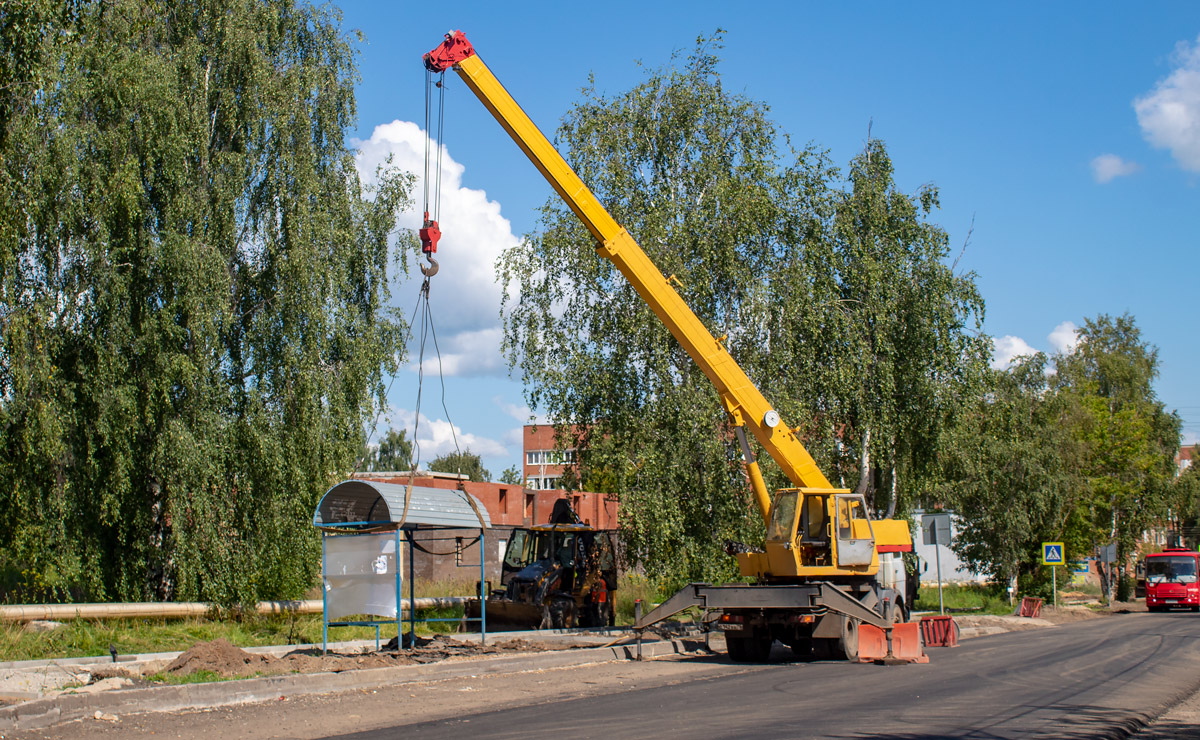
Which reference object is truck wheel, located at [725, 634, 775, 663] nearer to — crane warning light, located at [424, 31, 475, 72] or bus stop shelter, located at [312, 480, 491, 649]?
bus stop shelter, located at [312, 480, 491, 649]

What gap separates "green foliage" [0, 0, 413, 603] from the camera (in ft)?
59.0

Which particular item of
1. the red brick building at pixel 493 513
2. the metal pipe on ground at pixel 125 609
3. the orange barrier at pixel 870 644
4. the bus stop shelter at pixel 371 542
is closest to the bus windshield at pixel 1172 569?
the red brick building at pixel 493 513

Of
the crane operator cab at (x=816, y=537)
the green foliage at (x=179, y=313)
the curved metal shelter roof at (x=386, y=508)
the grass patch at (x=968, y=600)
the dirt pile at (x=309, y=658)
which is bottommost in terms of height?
the grass patch at (x=968, y=600)

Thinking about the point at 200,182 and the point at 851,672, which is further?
the point at 200,182

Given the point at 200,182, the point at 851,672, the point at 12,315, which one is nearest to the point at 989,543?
the point at 851,672

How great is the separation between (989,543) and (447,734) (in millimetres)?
35150

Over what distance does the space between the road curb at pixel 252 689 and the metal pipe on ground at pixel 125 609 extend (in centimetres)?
653

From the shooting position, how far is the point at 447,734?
29.8ft

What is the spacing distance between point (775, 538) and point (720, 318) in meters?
9.11

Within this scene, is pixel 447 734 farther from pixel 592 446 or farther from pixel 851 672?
pixel 592 446

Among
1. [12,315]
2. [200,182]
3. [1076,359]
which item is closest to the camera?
[12,315]

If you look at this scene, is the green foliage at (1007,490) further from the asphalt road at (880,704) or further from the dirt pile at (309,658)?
the dirt pile at (309,658)

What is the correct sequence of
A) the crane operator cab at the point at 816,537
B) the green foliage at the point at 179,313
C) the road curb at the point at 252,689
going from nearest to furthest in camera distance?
the road curb at the point at 252,689 → the crane operator cab at the point at 816,537 → the green foliage at the point at 179,313

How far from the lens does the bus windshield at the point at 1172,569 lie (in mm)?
40375
